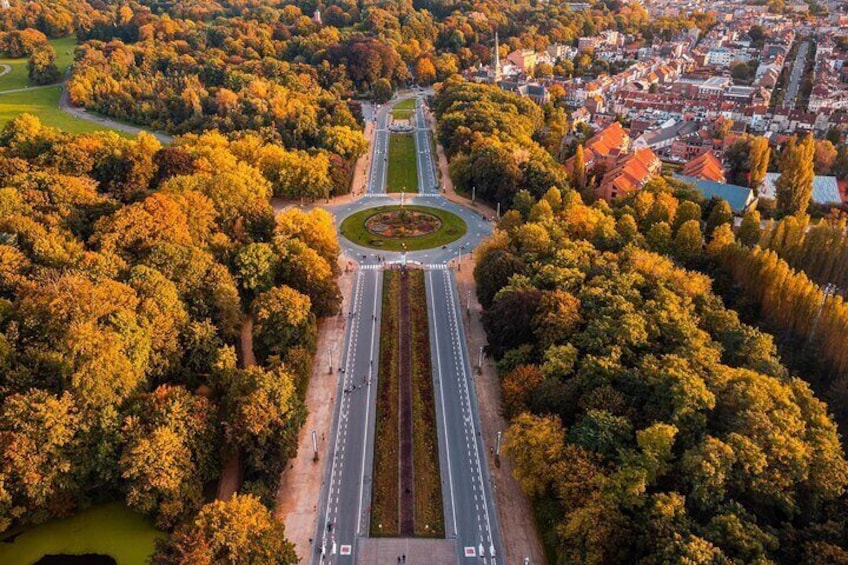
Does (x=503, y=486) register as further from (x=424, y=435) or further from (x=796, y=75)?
(x=796, y=75)

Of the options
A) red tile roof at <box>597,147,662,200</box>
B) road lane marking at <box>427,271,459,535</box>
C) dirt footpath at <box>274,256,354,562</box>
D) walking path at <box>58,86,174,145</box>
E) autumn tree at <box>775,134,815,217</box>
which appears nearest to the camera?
dirt footpath at <box>274,256,354,562</box>

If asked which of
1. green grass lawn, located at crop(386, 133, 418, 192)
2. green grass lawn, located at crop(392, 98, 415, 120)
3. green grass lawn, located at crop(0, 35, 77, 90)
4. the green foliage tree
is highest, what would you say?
the green foliage tree

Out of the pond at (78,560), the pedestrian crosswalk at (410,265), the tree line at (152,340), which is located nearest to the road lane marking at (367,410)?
the pedestrian crosswalk at (410,265)

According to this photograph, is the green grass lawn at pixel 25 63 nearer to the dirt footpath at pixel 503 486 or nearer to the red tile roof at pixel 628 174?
the red tile roof at pixel 628 174

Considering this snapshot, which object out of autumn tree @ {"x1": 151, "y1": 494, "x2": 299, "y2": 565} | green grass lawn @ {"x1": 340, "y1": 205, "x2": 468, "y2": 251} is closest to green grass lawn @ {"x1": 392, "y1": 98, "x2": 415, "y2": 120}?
green grass lawn @ {"x1": 340, "y1": 205, "x2": 468, "y2": 251}

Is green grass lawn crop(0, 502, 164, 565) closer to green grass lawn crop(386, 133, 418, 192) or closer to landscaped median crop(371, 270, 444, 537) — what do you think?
landscaped median crop(371, 270, 444, 537)

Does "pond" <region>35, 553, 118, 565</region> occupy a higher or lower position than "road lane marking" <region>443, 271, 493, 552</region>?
lower

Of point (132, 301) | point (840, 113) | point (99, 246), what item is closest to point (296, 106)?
point (99, 246)
